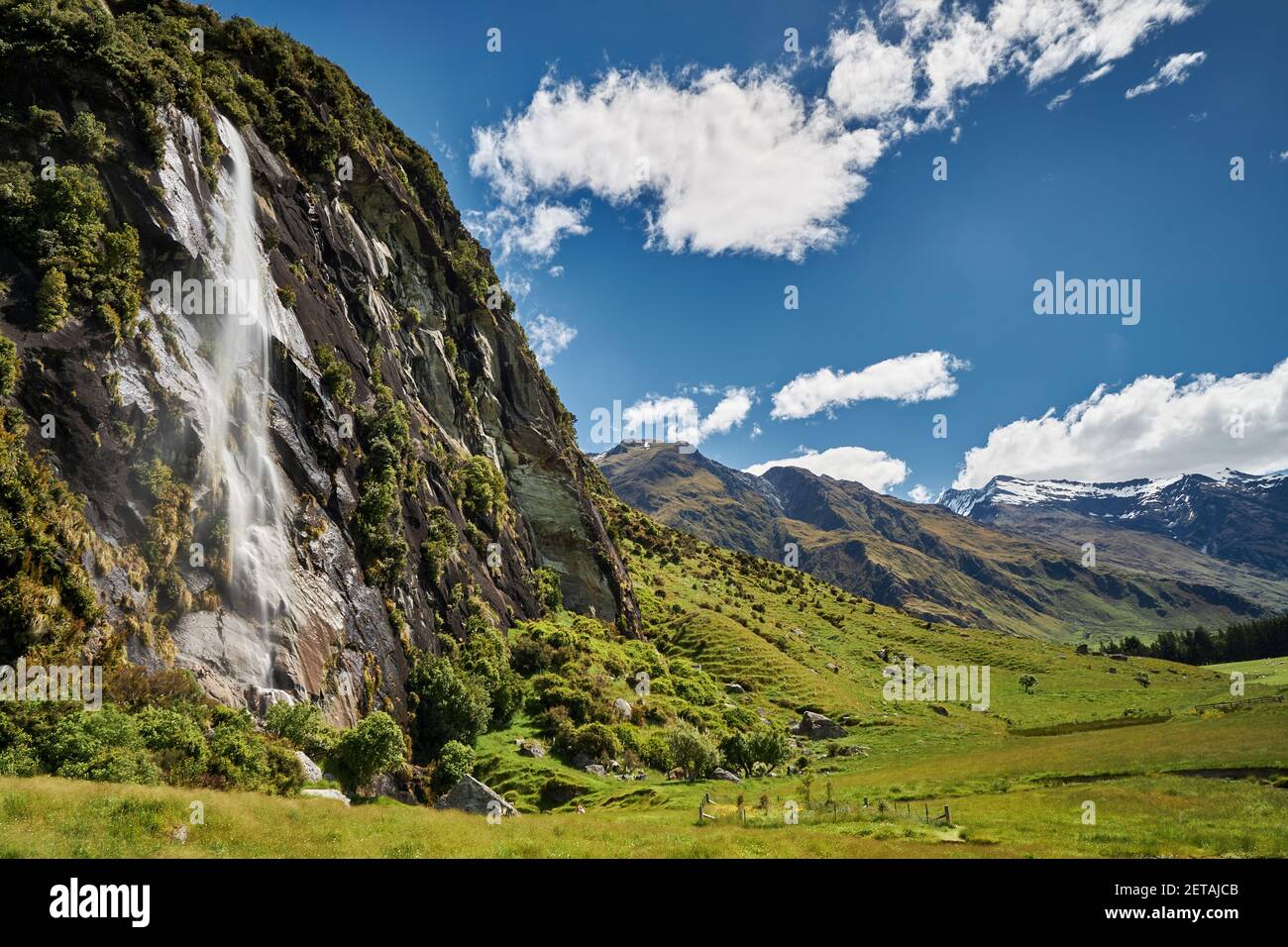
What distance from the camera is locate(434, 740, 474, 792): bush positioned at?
41438mm

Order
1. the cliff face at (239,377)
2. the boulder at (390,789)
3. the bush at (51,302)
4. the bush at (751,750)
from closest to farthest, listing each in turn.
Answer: the bush at (51,302), the cliff face at (239,377), the boulder at (390,789), the bush at (751,750)

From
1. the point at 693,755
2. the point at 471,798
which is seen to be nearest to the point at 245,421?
the point at 471,798

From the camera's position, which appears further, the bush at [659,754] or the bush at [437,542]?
the bush at [437,542]

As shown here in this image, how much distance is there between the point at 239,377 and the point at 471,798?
31.3 m

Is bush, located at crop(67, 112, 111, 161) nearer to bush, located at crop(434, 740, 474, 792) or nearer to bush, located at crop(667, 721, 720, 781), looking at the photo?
bush, located at crop(434, 740, 474, 792)

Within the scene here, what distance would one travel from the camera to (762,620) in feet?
415

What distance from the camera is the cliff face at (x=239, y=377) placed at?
29.7 metres

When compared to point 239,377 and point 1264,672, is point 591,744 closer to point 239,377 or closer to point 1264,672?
point 239,377

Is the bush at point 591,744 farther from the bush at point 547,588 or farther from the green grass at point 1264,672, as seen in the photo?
the green grass at point 1264,672

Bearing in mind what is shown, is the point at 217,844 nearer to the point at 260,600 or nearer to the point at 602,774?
the point at 260,600

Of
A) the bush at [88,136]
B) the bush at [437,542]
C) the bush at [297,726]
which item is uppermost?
the bush at [88,136]

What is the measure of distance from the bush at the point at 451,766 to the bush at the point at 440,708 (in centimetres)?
138

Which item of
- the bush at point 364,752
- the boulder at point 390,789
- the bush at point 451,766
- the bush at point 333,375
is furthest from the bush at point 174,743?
the bush at point 333,375
